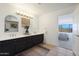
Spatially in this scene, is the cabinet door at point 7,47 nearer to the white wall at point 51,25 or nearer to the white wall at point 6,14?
the white wall at point 6,14

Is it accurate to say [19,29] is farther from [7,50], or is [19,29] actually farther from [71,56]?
[71,56]

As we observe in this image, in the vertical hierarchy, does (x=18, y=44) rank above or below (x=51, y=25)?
below

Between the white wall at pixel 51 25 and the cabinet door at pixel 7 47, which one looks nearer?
the cabinet door at pixel 7 47

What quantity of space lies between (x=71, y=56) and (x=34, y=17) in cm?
118

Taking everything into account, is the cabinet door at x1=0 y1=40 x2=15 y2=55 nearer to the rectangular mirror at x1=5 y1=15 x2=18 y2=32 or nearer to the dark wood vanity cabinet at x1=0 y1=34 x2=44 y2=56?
the dark wood vanity cabinet at x1=0 y1=34 x2=44 y2=56

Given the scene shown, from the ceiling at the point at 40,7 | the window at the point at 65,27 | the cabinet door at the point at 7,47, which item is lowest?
the cabinet door at the point at 7,47

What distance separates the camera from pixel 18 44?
2551 mm

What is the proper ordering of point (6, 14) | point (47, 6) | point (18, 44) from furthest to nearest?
point (18, 44)
point (6, 14)
point (47, 6)

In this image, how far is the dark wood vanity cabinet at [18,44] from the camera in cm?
214

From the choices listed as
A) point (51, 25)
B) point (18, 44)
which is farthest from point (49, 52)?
point (18, 44)

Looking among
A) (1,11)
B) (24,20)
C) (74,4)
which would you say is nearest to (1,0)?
(1,11)

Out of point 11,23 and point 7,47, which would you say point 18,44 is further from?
point 11,23

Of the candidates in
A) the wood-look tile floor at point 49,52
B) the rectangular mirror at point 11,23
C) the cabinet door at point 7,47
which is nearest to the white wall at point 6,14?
the rectangular mirror at point 11,23

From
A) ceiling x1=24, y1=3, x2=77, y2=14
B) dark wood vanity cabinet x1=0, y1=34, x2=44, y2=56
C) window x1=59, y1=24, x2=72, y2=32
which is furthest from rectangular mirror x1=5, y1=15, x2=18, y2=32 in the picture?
window x1=59, y1=24, x2=72, y2=32
